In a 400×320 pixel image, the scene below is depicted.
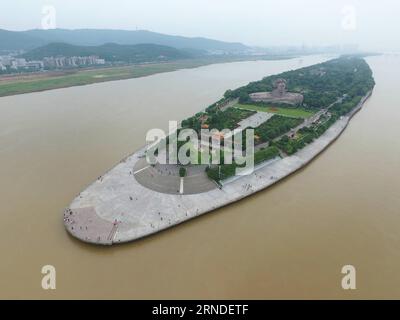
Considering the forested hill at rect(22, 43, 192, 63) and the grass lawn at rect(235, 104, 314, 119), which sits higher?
the forested hill at rect(22, 43, 192, 63)

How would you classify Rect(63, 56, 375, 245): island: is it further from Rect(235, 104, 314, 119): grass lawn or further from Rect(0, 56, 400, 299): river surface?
Rect(0, 56, 400, 299): river surface

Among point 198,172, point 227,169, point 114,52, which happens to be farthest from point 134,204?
point 114,52

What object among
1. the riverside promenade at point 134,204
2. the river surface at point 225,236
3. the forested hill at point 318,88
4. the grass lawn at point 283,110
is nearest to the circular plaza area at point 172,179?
the riverside promenade at point 134,204

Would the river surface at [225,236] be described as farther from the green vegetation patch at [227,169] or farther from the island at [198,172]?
the green vegetation patch at [227,169]

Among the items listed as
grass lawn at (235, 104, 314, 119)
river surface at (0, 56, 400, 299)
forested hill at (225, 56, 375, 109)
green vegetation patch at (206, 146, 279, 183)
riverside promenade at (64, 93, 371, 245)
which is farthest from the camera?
forested hill at (225, 56, 375, 109)

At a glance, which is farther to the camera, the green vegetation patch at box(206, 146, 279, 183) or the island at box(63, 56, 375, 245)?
the green vegetation patch at box(206, 146, 279, 183)

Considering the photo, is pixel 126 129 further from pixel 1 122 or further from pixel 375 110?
pixel 375 110

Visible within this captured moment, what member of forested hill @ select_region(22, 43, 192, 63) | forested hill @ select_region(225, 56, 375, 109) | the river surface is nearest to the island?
the river surface

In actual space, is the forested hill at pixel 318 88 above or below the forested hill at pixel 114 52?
below
